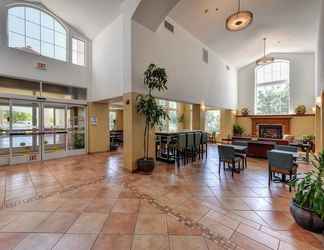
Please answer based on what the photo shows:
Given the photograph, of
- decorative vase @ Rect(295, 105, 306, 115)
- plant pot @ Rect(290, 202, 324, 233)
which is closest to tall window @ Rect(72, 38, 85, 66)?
plant pot @ Rect(290, 202, 324, 233)

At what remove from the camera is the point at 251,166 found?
5375mm

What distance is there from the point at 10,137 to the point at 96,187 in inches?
155

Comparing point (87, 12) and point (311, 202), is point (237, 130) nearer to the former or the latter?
point (311, 202)

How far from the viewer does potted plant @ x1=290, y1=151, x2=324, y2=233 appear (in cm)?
205

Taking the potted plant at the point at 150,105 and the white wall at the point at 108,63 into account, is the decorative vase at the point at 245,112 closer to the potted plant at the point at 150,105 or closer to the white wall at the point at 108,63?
the potted plant at the point at 150,105

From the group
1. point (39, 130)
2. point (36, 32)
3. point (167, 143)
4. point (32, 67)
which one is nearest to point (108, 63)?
point (32, 67)

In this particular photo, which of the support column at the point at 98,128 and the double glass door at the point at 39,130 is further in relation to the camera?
the support column at the point at 98,128

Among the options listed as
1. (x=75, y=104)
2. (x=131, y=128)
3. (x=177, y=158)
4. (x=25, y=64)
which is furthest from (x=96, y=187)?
(x=25, y=64)

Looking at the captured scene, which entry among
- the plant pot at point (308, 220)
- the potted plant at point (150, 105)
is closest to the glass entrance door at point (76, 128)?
the potted plant at point (150, 105)

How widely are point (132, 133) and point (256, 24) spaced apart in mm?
6473

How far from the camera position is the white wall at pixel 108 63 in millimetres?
5558

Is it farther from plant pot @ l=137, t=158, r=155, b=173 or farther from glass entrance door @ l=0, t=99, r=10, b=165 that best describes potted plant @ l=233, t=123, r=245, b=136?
glass entrance door @ l=0, t=99, r=10, b=165

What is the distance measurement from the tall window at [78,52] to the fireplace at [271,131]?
1041 centimetres

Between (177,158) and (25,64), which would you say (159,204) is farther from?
(25,64)
